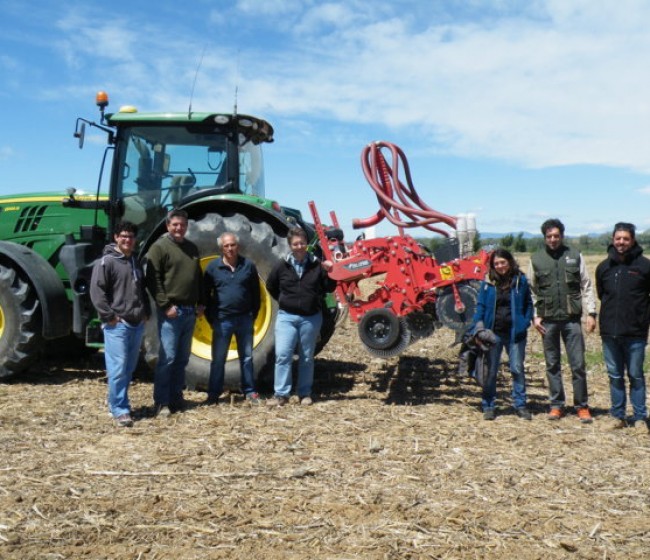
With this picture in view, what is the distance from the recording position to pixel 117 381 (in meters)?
5.25

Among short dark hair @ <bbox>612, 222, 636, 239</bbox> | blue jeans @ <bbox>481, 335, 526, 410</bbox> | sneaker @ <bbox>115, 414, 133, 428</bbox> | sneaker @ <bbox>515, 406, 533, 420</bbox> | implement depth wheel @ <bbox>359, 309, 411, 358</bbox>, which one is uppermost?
short dark hair @ <bbox>612, 222, 636, 239</bbox>

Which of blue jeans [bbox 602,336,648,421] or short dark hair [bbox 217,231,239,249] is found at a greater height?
short dark hair [bbox 217,231,239,249]

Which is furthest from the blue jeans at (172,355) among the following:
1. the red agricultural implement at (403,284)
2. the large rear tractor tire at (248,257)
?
the red agricultural implement at (403,284)

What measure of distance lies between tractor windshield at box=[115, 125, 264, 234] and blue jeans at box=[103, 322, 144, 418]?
170 centimetres

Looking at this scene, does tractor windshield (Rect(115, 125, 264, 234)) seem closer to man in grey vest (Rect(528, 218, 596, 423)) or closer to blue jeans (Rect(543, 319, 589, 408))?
man in grey vest (Rect(528, 218, 596, 423))

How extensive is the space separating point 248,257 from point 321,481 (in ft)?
8.08

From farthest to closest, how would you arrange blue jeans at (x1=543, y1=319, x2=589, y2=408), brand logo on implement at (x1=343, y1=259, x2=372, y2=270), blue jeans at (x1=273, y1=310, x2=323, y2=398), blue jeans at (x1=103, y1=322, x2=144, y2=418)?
1. brand logo on implement at (x1=343, y1=259, x2=372, y2=270)
2. blue jeans at (x1=273, y1=310, x2=323, y2=398)
3. blue jeans at (x1=543, y1=319, x2=589, y2=408)
4. blue jeans at (x1=103, y1=322, x2=144, y2=418)

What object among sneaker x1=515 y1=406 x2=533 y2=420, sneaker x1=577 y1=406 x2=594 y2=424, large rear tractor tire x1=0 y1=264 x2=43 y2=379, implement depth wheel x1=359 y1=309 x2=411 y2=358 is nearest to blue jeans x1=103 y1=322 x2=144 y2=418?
large rear tractor tire x1=0 y1=264 x2=43 y2=379

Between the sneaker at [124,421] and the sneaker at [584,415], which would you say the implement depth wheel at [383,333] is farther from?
the sneaker at [124,421]

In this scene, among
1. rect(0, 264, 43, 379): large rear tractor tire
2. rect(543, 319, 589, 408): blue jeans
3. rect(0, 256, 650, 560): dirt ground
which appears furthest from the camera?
rect(0, 264, 43, 379): large rear tractor tire

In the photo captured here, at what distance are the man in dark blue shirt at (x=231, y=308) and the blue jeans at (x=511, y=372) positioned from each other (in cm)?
187

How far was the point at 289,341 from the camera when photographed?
5.79 meters

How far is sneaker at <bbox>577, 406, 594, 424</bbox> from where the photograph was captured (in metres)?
5.48

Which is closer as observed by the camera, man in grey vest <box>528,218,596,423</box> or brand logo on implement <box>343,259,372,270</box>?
man in grey vest <box>528,218,596,423</box>
